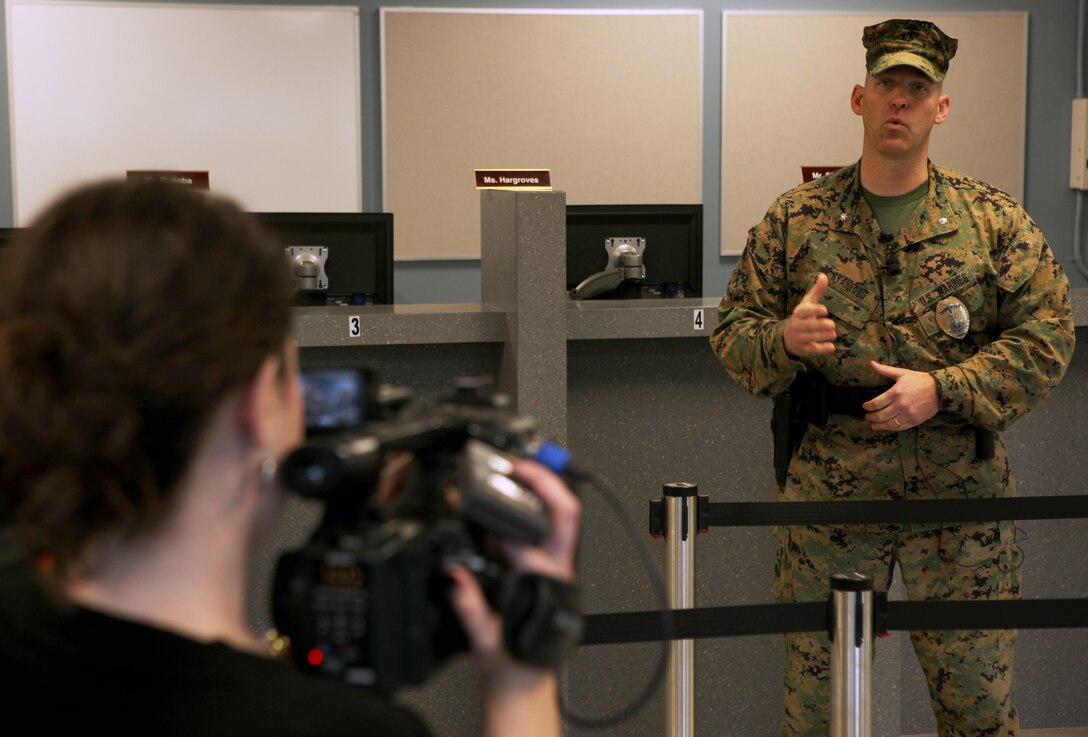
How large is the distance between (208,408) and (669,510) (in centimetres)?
167

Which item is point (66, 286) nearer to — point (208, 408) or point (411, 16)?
point (208, 408)

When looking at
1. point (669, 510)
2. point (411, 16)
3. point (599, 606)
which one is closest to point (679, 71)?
point (411, 16)

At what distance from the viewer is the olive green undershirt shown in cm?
250

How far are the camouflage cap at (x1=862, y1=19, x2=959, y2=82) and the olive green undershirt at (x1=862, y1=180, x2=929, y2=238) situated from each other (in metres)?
0.21

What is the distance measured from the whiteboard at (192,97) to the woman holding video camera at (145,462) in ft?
15.1

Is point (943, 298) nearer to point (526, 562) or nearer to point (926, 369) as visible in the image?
point (926, 369)

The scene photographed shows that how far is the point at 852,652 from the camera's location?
197 centimetres

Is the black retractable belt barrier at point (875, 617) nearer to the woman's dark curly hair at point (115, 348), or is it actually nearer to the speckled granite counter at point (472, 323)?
the speckled granite counter at point (472, 323)

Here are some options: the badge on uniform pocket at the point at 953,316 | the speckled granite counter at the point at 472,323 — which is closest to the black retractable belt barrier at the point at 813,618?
the badge on uniform pocket at the point at 953,316

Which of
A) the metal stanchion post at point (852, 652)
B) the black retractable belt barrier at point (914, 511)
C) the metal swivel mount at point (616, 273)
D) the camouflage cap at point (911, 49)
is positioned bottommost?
the metal stanchion post at point (852, 652)

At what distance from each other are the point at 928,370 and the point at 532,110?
3410 mm

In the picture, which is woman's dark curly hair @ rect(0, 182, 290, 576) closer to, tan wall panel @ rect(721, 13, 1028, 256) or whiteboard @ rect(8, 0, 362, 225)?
whiteboard @ rect(8, 0, 362, 225)

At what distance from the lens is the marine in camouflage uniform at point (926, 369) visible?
241 centimetres

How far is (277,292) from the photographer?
853 millimetres
